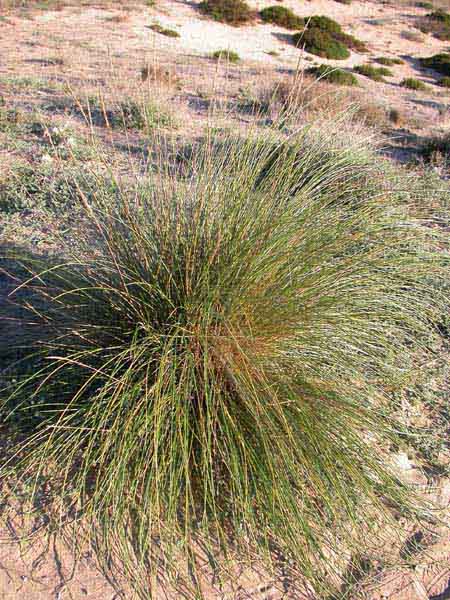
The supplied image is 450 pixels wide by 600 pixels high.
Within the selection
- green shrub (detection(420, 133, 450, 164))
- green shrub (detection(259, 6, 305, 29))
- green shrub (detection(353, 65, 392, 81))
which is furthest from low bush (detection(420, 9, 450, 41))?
green shrub (detection(420, 133, 450, 164))

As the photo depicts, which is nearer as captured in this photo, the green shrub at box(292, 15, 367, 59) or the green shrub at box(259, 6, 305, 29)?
the green shrub at box(292, 15, 367, 59)

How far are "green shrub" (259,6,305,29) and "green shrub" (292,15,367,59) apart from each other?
1.03 metres

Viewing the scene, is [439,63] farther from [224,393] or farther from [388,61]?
[224,393]

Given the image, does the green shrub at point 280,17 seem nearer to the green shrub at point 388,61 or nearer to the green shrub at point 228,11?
the green shrub at point 228,11

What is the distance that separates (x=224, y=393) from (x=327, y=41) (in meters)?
17.3

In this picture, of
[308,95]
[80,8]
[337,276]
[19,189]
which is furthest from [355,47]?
[337,276]

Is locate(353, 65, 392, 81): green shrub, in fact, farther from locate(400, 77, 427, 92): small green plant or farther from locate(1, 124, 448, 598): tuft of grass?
locate(1, 124, 448, 598): tuft of grass

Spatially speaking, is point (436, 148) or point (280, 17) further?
point (280, 17)

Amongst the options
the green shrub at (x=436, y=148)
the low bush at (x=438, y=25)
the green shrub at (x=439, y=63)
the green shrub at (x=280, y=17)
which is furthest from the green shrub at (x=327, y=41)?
the green shrub at (x=436, y=148)

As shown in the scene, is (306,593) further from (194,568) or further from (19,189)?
(19,189)

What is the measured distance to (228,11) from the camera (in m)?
17.6

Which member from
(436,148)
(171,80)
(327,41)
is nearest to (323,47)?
(327,41)

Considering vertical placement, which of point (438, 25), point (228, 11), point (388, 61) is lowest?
point (388, 61)

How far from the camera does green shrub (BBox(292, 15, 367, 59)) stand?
52.6ft
